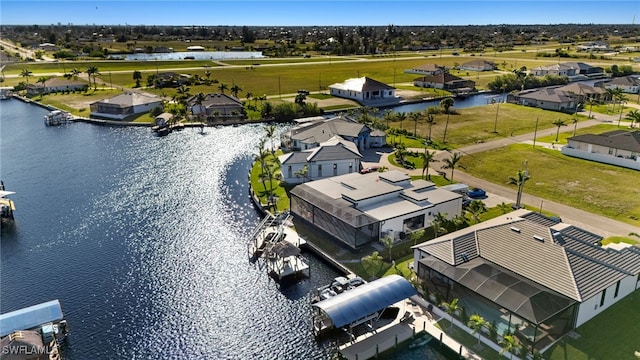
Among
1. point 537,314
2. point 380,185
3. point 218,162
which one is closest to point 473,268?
point 537,314

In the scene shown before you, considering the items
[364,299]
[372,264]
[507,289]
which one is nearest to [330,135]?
[372,264]

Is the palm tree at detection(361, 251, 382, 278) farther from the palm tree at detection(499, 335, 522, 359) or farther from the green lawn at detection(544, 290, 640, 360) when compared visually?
the green lawn at detection(544, 290, 640, 360)

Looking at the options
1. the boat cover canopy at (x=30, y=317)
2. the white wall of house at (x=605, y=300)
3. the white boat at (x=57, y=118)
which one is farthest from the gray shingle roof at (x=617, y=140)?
the white boat at (x=57, y=118)

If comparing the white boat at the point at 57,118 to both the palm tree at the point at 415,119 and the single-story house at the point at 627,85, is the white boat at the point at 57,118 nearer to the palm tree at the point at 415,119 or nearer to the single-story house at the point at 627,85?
the palm tree at the point at 415,119

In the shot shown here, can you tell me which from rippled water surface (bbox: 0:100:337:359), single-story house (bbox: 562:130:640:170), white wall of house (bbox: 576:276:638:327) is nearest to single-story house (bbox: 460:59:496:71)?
single-story house (bbox: 562:130:640:170)

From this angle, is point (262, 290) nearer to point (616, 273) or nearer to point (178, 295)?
point (178, 295)

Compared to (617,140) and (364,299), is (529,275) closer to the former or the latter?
(364,299)
